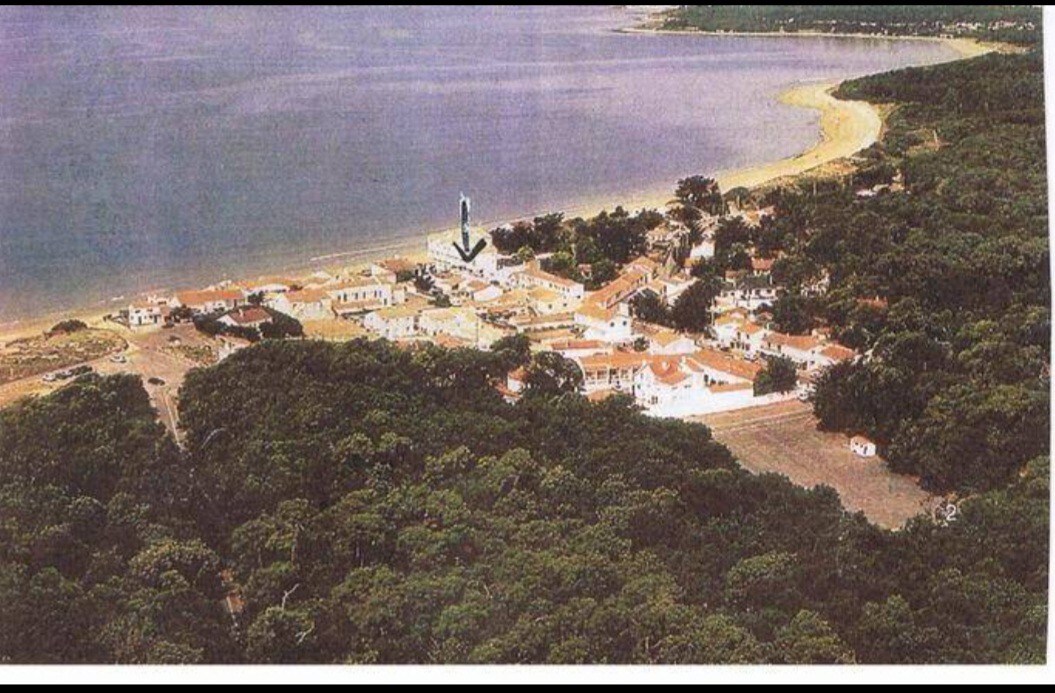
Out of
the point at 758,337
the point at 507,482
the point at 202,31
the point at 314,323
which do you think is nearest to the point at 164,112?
the point at 202,31

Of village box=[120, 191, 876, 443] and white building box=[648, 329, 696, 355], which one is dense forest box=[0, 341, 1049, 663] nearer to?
village box=[120, 191, 876, 443]

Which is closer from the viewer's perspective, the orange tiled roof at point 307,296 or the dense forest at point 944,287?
the dense forest at point 944,287

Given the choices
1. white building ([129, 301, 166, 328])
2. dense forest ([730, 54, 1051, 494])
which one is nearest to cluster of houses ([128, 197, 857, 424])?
white building ([129, 301, 166, 328])

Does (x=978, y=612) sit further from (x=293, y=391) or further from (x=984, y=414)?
(x=293, y=391)

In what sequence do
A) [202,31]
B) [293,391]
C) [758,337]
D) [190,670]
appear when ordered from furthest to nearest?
1. [758,337]
2. [202,31]
3. [293,391]
4. [190,670]

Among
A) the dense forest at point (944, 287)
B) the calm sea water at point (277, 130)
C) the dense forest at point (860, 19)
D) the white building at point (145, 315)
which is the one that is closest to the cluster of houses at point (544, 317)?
the white building at point (145, 315)

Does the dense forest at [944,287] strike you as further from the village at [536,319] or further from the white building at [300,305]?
the white building at [300,305]
